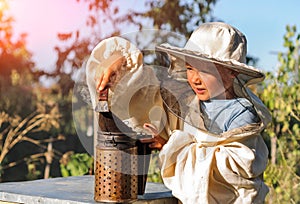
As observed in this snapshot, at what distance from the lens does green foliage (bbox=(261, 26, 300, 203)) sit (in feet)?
10.6

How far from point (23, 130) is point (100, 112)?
299 centimetres

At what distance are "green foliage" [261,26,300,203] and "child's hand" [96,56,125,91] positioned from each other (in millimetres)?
1703

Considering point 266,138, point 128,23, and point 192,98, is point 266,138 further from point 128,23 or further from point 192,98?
point 192,98

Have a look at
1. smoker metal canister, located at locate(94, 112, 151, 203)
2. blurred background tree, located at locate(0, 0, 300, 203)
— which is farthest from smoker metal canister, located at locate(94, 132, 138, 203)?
blurred background tree, located at locate(0, 0, 300, 203)

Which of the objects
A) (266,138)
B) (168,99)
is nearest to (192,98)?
(168,99)

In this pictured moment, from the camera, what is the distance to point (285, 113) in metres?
3.22

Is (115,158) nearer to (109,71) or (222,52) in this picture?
(109,71)

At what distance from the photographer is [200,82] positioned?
5.20ft

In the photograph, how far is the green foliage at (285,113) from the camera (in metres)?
3.22

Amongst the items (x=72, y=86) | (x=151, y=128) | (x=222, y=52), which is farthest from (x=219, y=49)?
(x=72, y=86)

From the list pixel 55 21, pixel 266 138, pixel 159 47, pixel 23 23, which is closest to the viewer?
pixel 159 47

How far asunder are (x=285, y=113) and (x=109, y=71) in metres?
1.80

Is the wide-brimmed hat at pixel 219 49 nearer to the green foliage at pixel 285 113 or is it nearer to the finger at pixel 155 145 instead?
the finger at pixel 155 145

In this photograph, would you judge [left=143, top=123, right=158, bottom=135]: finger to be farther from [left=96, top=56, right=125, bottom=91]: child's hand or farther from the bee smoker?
[left=96, top=56, right=125, bottom=91]: child's hand
